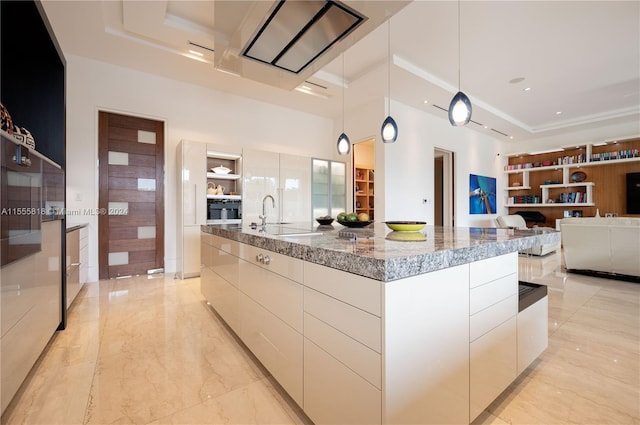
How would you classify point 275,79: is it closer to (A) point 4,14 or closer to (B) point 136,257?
(A) point 4,14

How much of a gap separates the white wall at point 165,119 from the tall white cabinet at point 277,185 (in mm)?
471

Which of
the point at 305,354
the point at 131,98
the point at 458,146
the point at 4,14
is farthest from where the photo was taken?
the point at 458,146

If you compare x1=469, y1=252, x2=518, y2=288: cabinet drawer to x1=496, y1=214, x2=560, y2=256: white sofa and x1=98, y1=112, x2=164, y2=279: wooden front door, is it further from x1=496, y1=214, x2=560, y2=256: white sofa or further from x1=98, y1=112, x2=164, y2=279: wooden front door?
x1=496, y1=214, x2=560, y2=256: white sofa

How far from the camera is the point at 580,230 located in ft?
12.9

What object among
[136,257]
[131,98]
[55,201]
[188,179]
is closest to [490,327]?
[55,201]

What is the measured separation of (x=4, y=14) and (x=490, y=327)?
3155 mm

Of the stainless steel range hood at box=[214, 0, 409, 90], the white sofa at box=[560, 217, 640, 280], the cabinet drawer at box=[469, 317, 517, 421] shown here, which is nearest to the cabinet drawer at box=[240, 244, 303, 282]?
the cabinet drawer at box=[469, 317, 517, 421]

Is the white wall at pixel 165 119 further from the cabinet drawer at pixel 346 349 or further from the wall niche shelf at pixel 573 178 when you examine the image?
the wall niche shelf at pixel 573 178

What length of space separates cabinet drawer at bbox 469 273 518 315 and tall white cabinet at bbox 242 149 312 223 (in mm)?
3413

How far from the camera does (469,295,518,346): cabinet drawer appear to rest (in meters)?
1.12

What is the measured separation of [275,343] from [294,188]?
369 centimetres

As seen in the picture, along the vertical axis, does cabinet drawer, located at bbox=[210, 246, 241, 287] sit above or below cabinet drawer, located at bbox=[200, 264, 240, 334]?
above

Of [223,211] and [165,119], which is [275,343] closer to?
[223,211]

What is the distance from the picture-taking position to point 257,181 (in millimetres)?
4484
